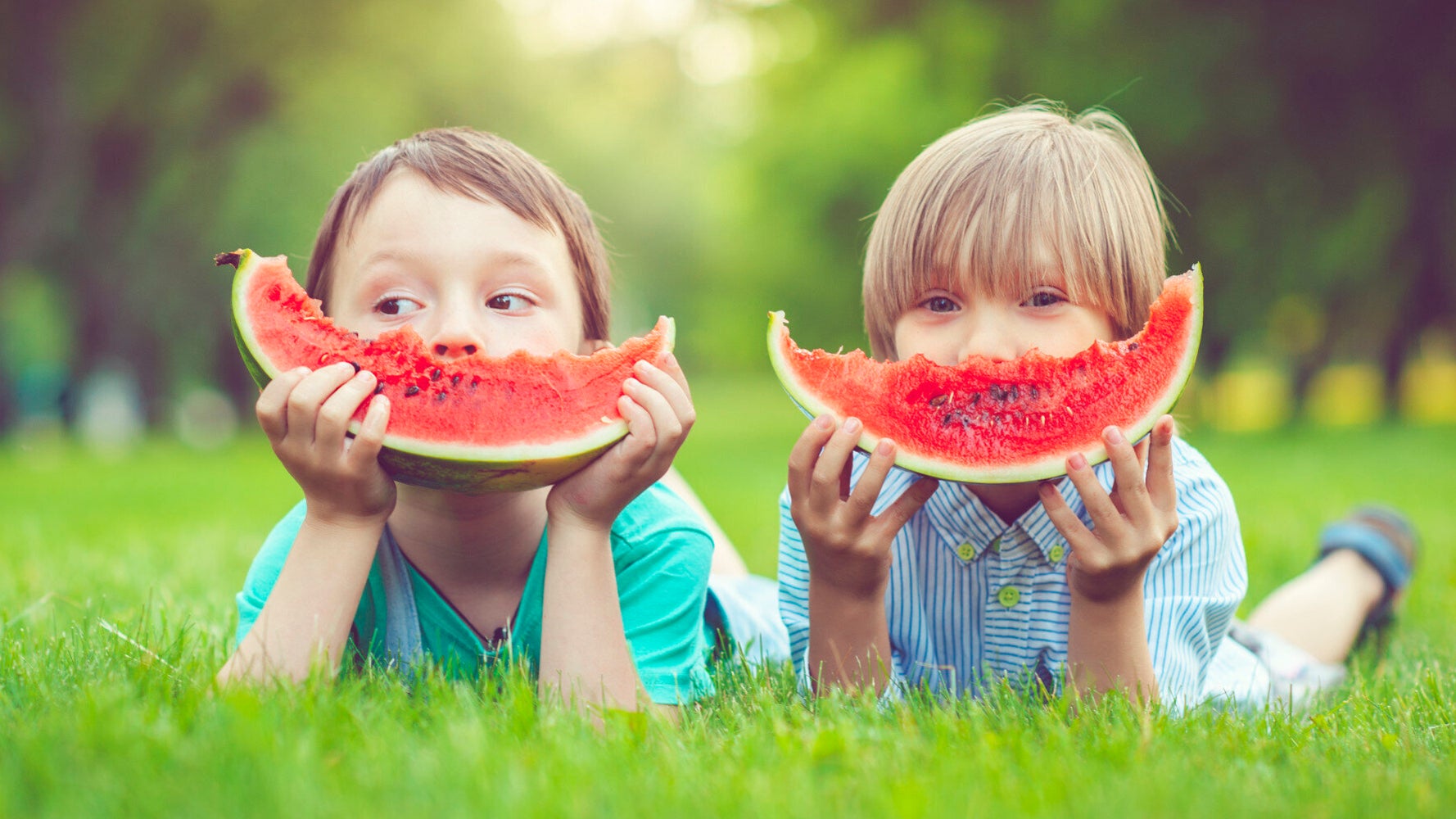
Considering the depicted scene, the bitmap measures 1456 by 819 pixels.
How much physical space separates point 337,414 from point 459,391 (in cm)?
29

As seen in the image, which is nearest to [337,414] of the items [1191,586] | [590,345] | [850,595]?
[590,345]

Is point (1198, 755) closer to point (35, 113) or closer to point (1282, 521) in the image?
point (1282, 521)

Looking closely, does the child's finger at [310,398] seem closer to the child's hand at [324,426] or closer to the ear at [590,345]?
the child's hand at [324,426]

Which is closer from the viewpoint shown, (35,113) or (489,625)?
(489,625)

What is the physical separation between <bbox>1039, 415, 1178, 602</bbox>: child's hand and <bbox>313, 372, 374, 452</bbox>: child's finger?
1.46 m

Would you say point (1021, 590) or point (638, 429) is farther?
point (1021, 590)

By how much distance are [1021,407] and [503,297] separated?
1254 mm

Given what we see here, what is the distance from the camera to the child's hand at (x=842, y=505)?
2.28 meters

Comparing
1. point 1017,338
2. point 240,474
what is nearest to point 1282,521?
point 1017,338

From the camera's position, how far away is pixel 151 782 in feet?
5.15

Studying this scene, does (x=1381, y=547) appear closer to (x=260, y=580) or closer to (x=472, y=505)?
(x=472, y=505)

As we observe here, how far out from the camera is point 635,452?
2.25 metres

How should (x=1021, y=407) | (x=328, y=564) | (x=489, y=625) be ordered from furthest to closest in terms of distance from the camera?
(x=489, y=625)
(x=1021, y=407)
(x=328, y=564)

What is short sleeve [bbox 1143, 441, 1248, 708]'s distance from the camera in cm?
260
